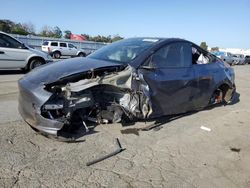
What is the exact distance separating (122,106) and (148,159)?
3.91 ft

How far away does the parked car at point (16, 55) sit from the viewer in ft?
36.0

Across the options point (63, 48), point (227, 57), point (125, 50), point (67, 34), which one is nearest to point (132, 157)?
point (125, 50)

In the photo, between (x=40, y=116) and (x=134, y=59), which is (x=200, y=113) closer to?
(x=134, y=59)

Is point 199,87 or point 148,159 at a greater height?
point 199,87

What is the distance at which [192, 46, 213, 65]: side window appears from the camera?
6.17 meters

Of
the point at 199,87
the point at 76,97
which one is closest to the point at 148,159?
the point at 76,97

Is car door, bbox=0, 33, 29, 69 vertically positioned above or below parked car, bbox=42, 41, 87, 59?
above

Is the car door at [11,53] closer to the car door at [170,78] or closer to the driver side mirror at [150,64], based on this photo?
the car door at [170,78]

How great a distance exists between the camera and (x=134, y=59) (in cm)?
488

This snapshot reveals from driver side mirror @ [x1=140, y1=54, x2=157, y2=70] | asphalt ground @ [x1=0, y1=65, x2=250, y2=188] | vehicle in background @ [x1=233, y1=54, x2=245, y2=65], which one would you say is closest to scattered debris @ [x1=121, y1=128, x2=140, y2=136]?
asphalt ground @ [x1=0, y1=65, x2=250, y2=188]

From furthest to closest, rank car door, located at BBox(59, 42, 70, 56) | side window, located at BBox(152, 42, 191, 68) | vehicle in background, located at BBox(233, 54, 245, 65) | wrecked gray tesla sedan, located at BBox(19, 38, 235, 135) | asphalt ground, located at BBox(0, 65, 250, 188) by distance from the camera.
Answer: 1. vehicle in background, located at BBox(233, 54, 245, 65)
2. car door, located at BBox(59, 42, 70, 56)
3. side window, located at BBox(152, 42, 191, 68)
4. wrecked gray tesla sedan, located at BBox(19, 38, 235, 135)
5. asphalt ground, located at BBox(0, 65, 250, 188)

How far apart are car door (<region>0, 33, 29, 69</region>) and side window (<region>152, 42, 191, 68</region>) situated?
775 centimetres

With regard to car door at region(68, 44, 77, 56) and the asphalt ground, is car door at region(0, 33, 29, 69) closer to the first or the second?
the asphalt ground

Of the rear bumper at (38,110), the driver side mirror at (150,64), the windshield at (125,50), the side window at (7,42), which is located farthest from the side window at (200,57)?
the side window at (7,42)
